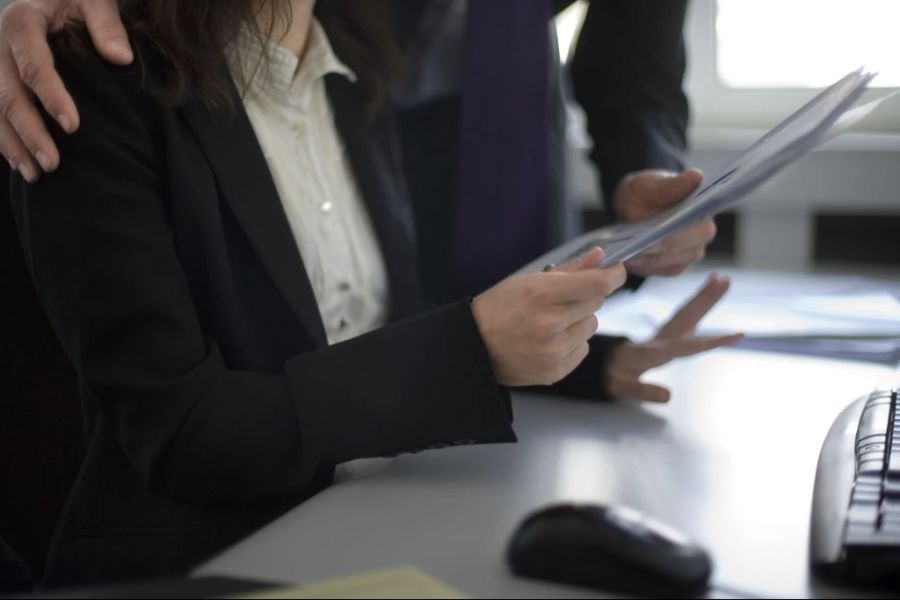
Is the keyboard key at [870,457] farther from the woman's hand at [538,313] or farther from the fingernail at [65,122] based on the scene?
the fingernail at [65,122]

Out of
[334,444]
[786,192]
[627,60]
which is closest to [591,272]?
[334,444]

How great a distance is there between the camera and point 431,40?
1461mm

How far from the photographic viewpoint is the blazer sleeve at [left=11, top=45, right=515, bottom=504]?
0.83 m

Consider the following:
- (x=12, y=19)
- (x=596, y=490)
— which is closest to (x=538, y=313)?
(x=596, y=490)

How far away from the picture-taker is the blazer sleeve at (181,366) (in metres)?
0.83

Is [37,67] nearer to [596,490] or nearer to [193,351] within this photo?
[193,351]

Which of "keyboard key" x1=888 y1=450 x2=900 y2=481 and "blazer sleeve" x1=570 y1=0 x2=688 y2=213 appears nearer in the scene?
"keyboard key" x1=888 y1=450 x2=900 y2=481

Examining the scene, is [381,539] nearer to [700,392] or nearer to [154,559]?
[154,559]

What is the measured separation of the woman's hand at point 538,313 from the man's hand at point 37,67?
37cm

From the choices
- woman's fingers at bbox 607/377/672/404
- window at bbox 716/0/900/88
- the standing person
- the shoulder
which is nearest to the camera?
the shoulder

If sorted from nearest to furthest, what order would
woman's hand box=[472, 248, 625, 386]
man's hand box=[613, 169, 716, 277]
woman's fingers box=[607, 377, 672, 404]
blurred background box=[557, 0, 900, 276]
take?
woman's hand box=[472, 248, 625, 386] → woman's fingers box=[607, 377, 672, 404] → man's hand box=[613, 169, 716, 277] → blurred background box=[557, 0, 900, 276]

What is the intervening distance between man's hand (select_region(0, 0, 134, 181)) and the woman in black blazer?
0.9 inches

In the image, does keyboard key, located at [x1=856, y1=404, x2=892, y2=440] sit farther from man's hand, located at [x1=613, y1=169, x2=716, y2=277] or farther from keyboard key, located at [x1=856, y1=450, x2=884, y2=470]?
man's hand, located at [x1=613, y1=169, x2=716, y2=277]

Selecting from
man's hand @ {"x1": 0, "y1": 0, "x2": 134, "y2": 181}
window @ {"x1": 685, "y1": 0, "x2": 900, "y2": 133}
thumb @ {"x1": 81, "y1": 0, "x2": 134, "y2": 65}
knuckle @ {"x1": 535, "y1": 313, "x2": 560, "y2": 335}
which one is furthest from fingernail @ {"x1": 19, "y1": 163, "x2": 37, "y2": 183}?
window @ {"x1": 685, "y1": 0, "x2": 900, "y2": 133}
